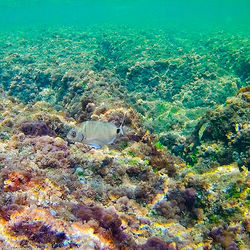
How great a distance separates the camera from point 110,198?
3.73 meters

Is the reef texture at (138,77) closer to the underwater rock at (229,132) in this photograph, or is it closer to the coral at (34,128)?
the coral at (34,128)

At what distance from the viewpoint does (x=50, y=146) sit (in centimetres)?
446

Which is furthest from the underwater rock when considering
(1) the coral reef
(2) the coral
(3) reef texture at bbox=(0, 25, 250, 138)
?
(2) the coral

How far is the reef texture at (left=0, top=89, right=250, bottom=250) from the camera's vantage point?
2422 mm

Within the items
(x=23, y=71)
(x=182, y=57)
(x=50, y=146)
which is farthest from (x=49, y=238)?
(x=182, y=57)

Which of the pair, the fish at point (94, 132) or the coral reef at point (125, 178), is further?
the fish at point (94, 132)

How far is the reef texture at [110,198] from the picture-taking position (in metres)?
2.42

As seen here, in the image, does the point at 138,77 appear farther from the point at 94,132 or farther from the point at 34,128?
the point at 94,132

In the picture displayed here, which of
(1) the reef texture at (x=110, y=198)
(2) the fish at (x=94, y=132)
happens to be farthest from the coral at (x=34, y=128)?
(2) the fish at (x=94, y=132)

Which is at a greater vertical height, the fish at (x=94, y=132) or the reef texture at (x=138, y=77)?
the fish at (x=94, y=132)

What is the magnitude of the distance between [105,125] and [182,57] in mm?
11985

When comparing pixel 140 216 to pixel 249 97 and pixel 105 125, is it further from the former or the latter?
pixel 249 97

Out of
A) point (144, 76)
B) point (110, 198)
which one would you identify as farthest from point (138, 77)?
point (110, 198)

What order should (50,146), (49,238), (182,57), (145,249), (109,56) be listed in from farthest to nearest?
(109,56)
(182,57)
(50,146)
(145,249)
(49,238)
